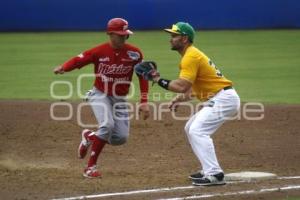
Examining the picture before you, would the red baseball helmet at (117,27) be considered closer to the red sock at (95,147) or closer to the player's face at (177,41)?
the player's face at (177,41)

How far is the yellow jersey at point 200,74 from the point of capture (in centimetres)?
852

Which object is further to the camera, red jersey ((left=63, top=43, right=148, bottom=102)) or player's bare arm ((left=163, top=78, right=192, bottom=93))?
red jersey ((left=63, top=43, right=148, bottom=102))

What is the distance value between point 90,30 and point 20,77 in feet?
37.9

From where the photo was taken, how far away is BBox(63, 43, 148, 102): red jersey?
9211 millimetres

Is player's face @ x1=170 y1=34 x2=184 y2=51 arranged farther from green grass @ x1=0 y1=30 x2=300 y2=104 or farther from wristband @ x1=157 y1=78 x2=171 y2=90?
green grass @ x1=0 y1=30 x2=300 y2=104

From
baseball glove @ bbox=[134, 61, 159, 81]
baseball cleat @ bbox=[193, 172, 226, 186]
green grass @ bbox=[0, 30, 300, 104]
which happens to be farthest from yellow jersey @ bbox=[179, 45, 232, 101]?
green grass @ bbox=[0, 30, 300, 104]

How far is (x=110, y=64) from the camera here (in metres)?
9.21

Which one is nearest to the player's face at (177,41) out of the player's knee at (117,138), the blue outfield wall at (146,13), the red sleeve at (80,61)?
the red sleeve at (80,61)

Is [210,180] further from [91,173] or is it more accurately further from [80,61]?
[80,61]

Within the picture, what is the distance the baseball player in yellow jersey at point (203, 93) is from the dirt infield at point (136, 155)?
0.28 meters

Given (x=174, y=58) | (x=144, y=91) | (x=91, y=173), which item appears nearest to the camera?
(x=91, y=173)

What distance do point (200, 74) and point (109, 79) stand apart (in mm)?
1208

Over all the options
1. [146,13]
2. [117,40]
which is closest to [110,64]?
[117,40]

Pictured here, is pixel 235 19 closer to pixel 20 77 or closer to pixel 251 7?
pixel 251 7
